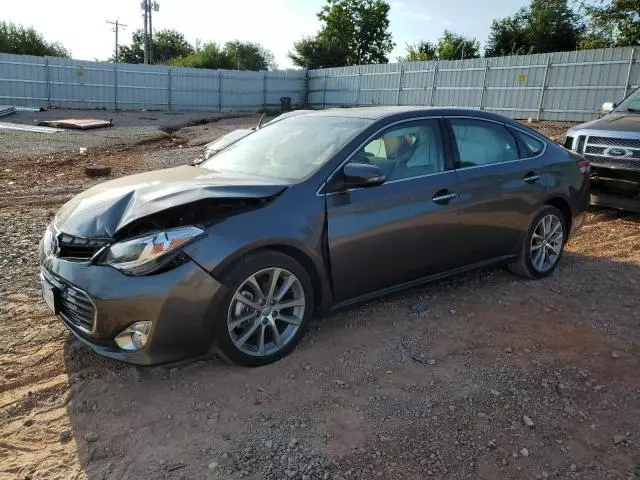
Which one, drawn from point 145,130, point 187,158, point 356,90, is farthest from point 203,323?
point 356,90

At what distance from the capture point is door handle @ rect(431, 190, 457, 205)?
416 centimetres

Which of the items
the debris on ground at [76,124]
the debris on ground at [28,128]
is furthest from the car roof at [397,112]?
the debris on ground at [76,124]

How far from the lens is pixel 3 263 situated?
512 cm

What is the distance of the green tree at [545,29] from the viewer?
3975 cm

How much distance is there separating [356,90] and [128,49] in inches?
1669

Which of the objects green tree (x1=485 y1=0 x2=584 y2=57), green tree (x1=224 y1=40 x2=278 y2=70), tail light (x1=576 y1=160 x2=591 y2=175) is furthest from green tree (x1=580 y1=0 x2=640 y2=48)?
green tree (x1=224 y1=40 x2=278 y2=70)

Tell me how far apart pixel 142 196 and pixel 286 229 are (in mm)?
960

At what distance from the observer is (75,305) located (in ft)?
10.2

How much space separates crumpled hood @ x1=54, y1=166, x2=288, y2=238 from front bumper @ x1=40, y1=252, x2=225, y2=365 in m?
0.30

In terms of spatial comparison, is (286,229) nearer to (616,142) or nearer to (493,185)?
(493,185)

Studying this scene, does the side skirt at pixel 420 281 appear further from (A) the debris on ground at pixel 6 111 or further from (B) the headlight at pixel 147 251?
(A) the debris on ground at pixel 6 111

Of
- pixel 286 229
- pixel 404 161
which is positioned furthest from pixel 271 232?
pixel 404 161

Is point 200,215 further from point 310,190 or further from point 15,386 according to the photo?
point 15,386

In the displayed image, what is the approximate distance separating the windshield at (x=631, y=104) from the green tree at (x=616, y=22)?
17.0 m
